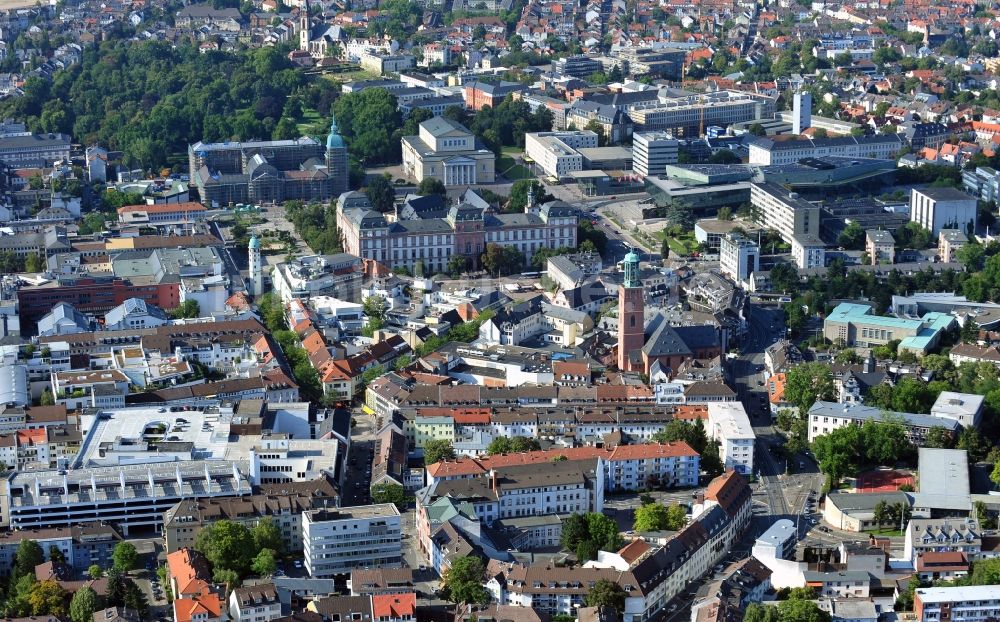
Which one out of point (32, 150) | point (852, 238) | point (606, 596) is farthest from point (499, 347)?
point (32, 150)

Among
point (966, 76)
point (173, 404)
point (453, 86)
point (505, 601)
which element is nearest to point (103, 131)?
point (453, 86)

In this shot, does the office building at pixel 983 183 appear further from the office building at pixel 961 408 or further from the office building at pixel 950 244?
the office building at pixel 961 408

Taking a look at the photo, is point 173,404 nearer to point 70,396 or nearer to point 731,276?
point 70,396

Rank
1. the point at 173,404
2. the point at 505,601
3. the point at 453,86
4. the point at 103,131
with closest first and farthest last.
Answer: the point at 505,601 → the point at 173,404 → the point at 103,131 → the point at 453,86

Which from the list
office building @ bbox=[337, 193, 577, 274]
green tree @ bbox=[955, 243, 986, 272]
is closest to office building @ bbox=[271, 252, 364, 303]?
office building @ bbox=[337, 193, 577, 274]

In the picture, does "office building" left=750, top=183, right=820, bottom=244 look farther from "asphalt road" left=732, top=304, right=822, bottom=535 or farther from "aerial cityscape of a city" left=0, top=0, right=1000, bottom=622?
"asphalt road" left=732, top=304, right=822, bottom=535

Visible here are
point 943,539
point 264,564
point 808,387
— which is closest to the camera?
point 264,564

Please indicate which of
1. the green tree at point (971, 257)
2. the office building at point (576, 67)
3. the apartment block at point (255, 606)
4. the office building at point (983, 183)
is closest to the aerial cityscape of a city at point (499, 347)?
the apartment block at point (255, 606)

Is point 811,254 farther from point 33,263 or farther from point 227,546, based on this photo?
point 227,546
